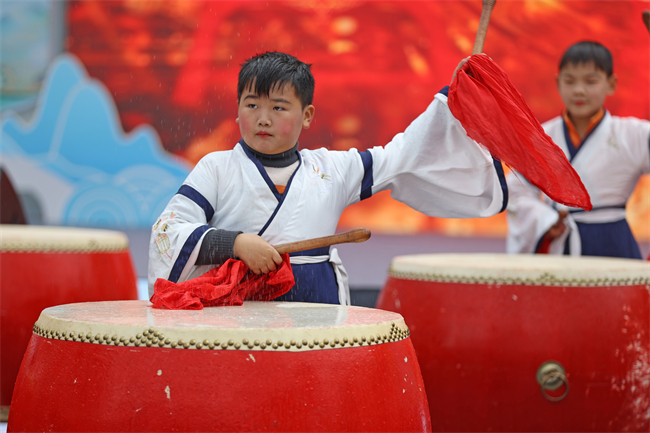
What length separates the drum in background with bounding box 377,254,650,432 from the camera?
1.77m

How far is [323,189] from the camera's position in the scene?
1.41 m

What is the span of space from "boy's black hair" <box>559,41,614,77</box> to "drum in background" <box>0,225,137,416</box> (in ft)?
5.34

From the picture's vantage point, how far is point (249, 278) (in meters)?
1.31

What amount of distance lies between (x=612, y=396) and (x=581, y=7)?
3075mm

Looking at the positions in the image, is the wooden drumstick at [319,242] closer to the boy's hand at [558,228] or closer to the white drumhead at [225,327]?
the white drumhead at [225,327]

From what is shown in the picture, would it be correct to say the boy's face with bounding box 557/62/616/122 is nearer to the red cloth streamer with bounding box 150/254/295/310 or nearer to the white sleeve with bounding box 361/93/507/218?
the white sleeve with bounding box 361/93/507/218

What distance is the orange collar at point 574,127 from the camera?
248 centimetres

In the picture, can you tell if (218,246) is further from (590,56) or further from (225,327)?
(590,56)

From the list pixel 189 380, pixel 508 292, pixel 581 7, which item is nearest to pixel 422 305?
pixel 508 292

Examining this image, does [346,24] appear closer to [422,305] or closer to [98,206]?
[98,206]

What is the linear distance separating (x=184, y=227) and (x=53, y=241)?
91 centimetres

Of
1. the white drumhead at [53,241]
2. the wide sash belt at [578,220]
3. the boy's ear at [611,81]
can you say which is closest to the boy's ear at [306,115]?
the white drumhead at [53,241]

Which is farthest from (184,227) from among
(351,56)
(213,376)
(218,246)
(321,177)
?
(351,56)

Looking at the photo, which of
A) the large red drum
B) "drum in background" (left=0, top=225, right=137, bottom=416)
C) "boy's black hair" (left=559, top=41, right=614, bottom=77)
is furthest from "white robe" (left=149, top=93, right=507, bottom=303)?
"boy's black hair" (left=559, top=41, right=614, bottom=77)
